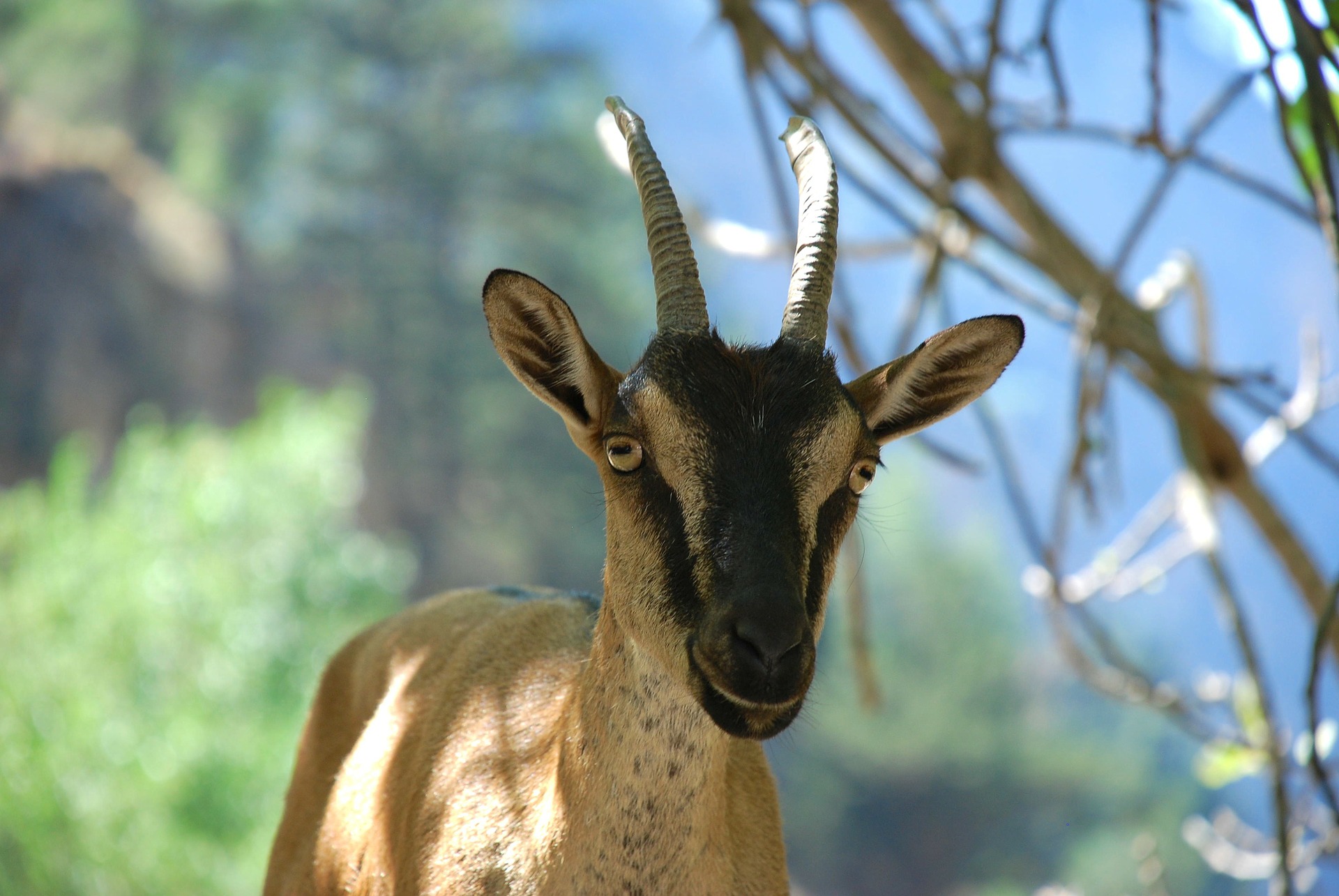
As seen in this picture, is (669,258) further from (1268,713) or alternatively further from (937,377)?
(1268,713)

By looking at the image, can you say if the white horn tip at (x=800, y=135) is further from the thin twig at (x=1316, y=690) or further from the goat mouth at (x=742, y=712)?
the thin twig at (x=1316, y=690)

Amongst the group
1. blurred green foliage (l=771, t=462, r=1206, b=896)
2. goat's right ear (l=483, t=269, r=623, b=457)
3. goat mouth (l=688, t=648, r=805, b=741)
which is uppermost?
goat's right ear (l=483, t=269, r=623, b=457)

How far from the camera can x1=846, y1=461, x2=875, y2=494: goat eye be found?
2.38 metres

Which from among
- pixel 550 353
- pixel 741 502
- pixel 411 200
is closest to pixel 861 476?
pixel 741 502

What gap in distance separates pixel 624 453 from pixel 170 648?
8.65m

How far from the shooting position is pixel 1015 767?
24.3m

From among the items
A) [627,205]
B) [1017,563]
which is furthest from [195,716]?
[1017,563]

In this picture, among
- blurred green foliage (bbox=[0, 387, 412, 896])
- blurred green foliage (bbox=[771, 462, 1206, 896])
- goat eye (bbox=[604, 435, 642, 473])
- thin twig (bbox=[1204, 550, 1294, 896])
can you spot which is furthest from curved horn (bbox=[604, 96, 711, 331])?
blurred green foliage (bbox=[771, 462, 1206, 896])

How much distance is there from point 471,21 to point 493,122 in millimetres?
2374

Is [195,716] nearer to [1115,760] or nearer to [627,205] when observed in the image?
[627,205]

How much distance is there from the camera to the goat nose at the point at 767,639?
6.48 feet

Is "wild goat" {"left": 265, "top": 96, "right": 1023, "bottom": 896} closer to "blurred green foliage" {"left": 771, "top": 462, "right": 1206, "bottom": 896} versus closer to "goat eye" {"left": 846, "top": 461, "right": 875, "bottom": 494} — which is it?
"goat eye" {"left": 846, "top": 461, "right": 875, "bottom": 494}

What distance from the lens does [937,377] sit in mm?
2697

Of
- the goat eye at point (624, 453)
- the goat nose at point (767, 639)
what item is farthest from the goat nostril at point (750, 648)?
the goat eye at point (624, 453)
